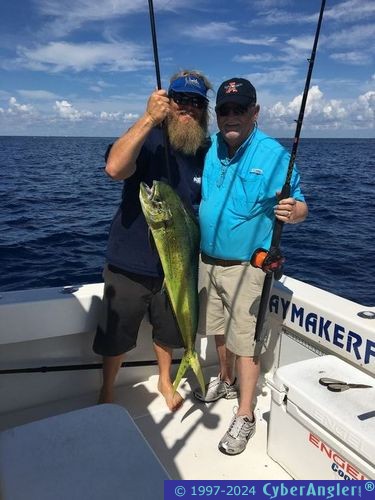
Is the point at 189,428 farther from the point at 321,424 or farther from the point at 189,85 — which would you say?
the point at 189,85

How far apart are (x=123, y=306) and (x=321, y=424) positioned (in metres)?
1.48

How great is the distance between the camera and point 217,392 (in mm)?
3500

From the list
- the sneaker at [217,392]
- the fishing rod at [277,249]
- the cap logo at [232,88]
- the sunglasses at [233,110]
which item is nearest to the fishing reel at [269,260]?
the fishing rod at [277,249]

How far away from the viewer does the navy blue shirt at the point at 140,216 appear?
2.95m

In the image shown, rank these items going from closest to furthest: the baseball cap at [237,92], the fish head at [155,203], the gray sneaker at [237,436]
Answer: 1. the fish head at [155,203]
2. the baseball cap at [237,92]
3. the gray sneaker at [237,436]

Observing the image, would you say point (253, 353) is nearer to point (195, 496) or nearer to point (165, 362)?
point (165, 362)

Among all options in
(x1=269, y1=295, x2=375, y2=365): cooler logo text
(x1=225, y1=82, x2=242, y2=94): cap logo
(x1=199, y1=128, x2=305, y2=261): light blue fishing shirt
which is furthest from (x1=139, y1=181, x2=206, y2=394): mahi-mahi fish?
(x1=269, y1=295, x2=375, y2=365): cooler logo text

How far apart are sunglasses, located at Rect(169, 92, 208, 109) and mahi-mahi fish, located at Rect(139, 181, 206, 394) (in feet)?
2.61

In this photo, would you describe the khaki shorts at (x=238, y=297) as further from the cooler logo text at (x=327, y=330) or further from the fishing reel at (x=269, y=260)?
the cooler logo text at (x=327, y=330)

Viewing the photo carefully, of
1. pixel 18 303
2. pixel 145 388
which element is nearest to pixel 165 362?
pixel 145 388

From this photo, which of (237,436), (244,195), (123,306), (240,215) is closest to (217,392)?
(237,436)

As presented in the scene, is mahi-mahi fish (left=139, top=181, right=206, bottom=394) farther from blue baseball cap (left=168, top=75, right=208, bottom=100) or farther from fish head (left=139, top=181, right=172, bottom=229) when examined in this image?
blue baseball cap (left=168, top=75, right=208, bottom=100)

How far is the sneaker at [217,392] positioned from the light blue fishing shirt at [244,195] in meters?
1.14

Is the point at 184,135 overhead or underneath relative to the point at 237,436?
overhead
